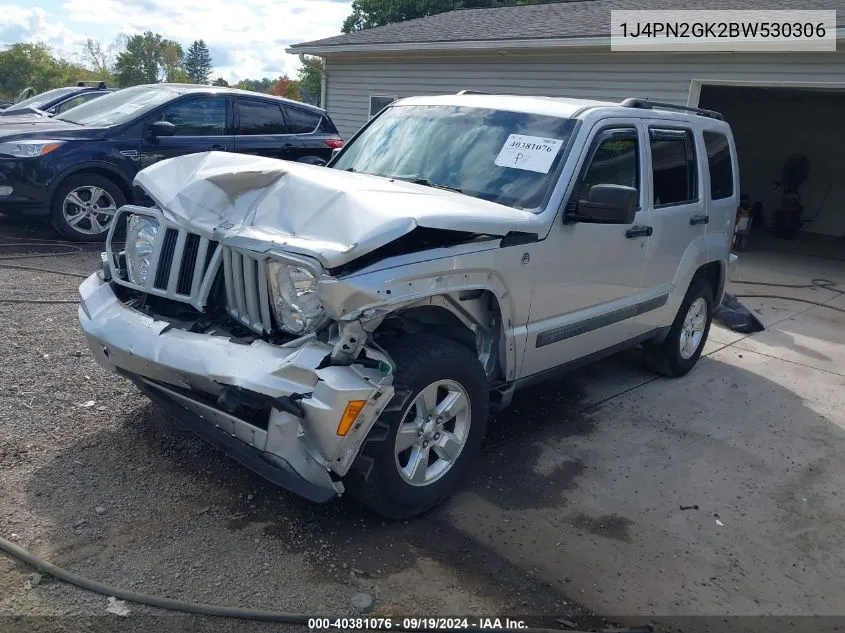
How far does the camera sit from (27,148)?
7.89m

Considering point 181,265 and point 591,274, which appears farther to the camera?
point 591,274

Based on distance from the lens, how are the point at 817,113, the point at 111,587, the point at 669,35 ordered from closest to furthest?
the point at 111,587 < the point at 669,35 < the point at 817,113

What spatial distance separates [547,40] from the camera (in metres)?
11.6

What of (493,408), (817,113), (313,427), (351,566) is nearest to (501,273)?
(493,408)

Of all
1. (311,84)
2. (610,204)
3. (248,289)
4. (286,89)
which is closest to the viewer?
(248,289)

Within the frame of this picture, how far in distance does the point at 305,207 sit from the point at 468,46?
1038cm

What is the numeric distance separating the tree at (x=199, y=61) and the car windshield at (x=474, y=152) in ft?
444

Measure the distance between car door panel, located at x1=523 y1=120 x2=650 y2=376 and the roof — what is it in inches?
245

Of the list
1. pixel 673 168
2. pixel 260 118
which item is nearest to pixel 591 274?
pixel 673 168

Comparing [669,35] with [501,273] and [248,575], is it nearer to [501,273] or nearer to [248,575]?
[501,273]

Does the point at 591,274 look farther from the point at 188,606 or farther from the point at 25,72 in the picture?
the point at 25,72

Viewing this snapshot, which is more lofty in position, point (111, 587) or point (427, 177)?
point (427, 177)

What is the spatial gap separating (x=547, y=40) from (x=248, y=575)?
411 inches

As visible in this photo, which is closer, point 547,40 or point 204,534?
point 204,534
